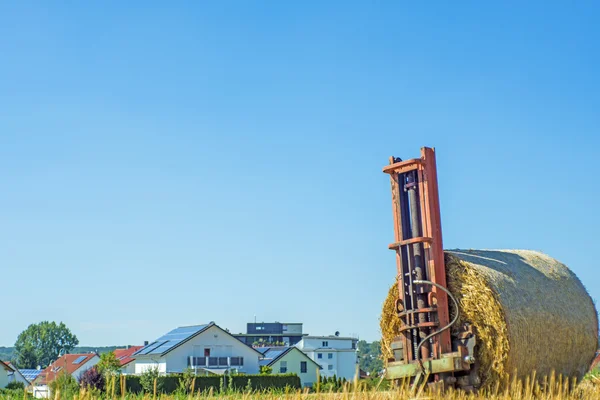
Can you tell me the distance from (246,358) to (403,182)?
4727cm

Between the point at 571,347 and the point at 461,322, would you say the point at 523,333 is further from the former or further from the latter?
the point at 571,347

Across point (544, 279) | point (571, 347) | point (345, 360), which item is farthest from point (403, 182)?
point (345, 360)

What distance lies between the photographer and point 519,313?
9789 mm

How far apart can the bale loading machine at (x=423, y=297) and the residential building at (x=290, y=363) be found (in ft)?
168

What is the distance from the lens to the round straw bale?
9.57m

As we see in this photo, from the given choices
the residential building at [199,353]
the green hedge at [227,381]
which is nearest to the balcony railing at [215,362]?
the residential building at [199,353]

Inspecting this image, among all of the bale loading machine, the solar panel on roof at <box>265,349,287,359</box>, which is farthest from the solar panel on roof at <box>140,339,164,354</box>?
the bale loading machine

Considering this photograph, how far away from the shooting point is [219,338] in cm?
5509

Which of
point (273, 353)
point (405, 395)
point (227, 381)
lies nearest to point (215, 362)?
point (273, 353)

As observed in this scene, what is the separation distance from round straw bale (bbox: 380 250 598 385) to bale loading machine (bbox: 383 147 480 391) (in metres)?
0.21

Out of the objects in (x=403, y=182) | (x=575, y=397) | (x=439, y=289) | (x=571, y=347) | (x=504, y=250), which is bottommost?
(x=575, y=397)

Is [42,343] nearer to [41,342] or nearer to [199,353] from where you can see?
[41,342]

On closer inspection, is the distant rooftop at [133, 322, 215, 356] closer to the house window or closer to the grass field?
the house window

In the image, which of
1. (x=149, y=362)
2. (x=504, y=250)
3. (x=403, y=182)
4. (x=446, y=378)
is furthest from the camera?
(x=149, y=362)
